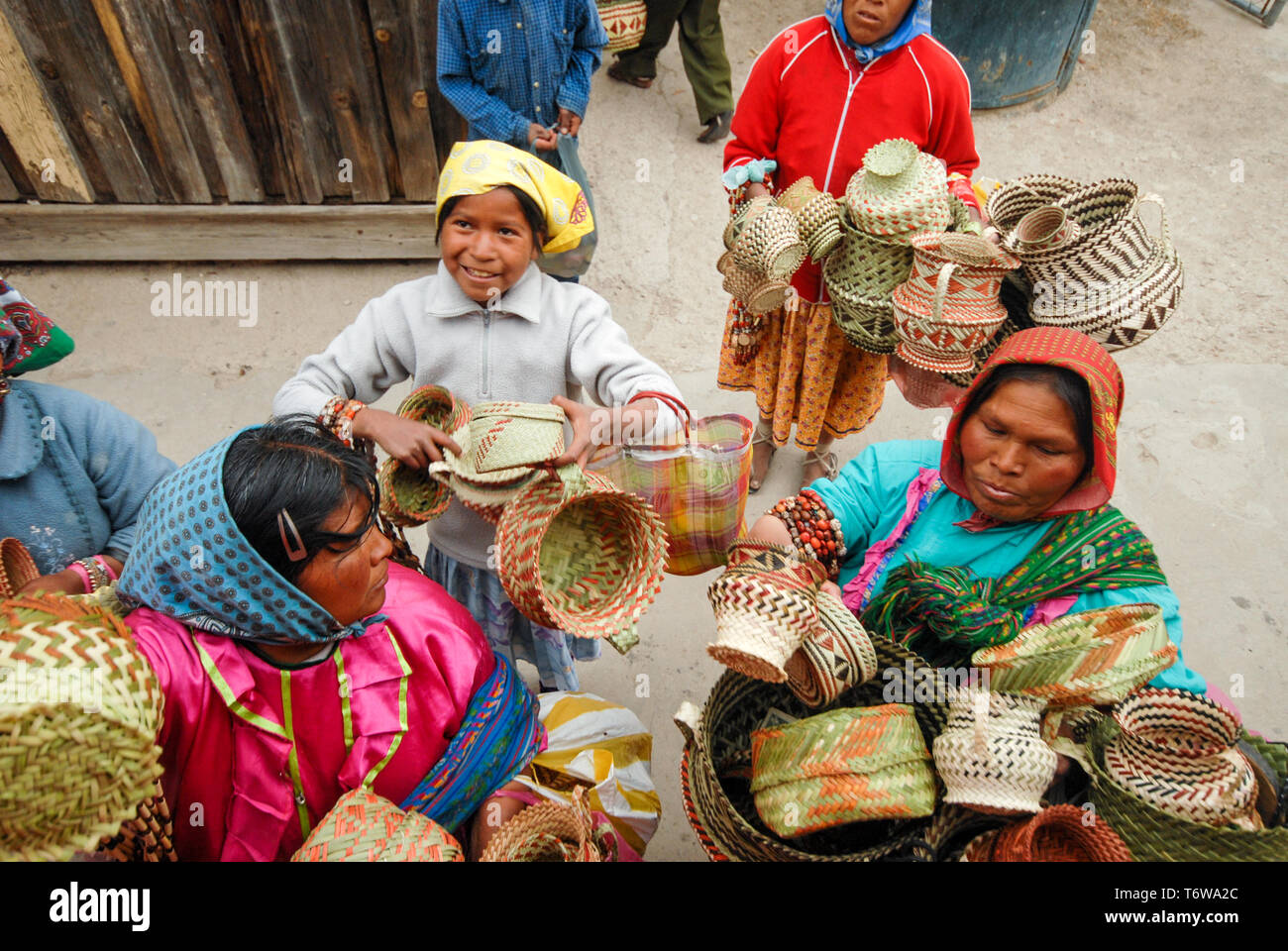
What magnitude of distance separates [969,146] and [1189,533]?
188 cm

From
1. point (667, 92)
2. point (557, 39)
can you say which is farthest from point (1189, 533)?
point (667, 92)

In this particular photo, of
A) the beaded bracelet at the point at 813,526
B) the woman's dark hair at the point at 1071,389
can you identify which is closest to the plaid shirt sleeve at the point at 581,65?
the beaded bracelet at the point at 813,526

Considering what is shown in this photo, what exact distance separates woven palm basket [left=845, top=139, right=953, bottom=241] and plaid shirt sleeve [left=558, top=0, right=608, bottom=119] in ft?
5.49

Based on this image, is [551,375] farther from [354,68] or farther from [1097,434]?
[354,68]

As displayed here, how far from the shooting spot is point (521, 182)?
1.94 meters

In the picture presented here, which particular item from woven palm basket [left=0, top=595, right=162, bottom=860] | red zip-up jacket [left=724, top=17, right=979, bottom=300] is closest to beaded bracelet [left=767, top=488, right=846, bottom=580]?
woven palm basket [left=0, top=595, right=162, bottom=860]

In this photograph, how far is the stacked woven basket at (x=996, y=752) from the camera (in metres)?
1.35

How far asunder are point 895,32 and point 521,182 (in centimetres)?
150

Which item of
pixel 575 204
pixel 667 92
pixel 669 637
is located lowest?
pixel 669 637

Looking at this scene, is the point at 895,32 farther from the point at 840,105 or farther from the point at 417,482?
the point at 417,482

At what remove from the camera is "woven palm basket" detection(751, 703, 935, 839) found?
4.57 ft

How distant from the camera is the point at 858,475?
1.90m

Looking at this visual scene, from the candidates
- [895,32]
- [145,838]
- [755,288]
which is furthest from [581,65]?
[145,838]

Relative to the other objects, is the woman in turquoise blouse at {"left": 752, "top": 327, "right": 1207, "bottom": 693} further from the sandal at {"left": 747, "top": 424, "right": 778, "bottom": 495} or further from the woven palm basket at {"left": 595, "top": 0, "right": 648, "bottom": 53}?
the woven palm basket at {"left": 595, "top": 0, "right": 648, "bottom": 53}
